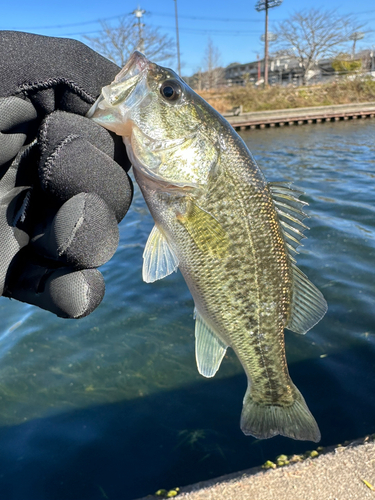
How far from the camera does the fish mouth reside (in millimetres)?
2053

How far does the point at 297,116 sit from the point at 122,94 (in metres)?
34.2

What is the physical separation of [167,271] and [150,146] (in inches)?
28.8

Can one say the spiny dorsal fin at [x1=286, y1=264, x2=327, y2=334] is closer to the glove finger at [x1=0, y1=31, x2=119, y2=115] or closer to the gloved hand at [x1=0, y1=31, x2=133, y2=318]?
the gloved hand at [x1=0, y1=31, x2=133, y2=318]

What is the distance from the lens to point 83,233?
2182 millimetres

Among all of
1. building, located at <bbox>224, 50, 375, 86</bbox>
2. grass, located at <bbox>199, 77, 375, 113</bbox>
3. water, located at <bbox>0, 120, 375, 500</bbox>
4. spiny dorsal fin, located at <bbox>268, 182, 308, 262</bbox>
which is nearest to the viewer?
spiny dorsal fin, located at <bbox>268, 182, 308, 262</bbox>

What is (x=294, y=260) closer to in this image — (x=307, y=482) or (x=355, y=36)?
(x=307, y=482)

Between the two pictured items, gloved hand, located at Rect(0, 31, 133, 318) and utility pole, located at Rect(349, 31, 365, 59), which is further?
utility pole, located at Rect(349, 31, 365, 59)

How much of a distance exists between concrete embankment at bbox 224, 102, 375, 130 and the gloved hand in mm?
30929

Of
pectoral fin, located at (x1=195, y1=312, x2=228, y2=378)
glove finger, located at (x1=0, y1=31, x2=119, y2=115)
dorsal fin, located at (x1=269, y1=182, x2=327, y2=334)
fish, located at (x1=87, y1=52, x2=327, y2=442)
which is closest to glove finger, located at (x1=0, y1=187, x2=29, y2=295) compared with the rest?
glove finger, located at (x1=0, y1=31, x2=119, y2=115)

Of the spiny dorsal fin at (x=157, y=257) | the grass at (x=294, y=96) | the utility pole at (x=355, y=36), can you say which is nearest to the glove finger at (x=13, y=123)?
the spiny dorsal fin at (x=157, y=257)

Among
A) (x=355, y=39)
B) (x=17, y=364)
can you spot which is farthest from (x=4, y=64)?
(x=355, y=39)

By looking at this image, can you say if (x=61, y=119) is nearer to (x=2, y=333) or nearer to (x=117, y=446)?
(x=117, y=446)

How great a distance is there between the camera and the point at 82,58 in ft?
7.17

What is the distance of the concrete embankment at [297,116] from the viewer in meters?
31.8
